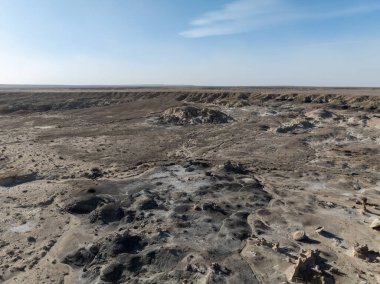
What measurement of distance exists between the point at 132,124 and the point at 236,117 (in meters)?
12.9

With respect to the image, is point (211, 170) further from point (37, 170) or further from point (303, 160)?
point (37, 170)

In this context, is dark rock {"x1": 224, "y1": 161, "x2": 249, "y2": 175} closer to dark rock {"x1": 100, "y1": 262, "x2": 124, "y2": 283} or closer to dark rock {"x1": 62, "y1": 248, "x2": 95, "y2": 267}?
dark rock {"x1": 62, "y1": 248, "x2": 95, "y2": 267}

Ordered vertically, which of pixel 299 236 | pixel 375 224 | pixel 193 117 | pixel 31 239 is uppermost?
pixel 193 117

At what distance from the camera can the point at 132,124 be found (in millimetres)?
45969

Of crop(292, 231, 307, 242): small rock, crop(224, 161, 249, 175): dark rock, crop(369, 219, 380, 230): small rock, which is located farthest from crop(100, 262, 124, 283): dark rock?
crop(224, 161, 249, 175): dark rock

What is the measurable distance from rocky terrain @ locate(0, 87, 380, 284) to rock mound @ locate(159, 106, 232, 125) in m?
5.79

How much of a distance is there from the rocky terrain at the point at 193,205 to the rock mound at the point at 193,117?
19.0 ft

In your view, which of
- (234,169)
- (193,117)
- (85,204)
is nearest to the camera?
(85,204)

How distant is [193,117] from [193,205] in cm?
2828

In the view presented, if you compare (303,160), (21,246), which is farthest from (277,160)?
(21,246)

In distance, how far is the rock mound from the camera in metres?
45.7

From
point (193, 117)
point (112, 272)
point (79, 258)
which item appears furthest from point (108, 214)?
point (193, 117)

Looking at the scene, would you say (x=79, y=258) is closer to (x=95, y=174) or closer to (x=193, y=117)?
(x=95, y=174)

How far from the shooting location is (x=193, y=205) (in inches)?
746
